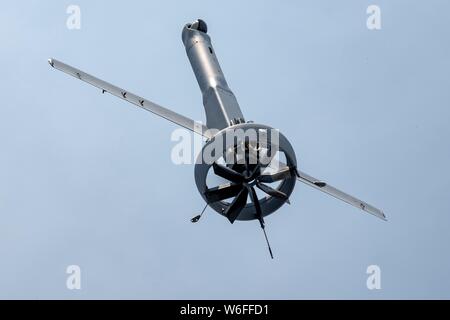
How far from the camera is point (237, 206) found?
35750 millimetres

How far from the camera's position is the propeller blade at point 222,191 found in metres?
35.5

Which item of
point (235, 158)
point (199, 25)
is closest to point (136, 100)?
point (235, 158)

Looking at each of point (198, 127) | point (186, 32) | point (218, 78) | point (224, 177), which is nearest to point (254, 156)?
point (224, 177)

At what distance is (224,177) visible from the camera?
3497 cm

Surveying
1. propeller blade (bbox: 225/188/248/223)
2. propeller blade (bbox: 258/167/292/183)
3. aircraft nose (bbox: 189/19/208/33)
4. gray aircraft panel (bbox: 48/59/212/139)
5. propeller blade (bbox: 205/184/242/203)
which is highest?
aircraft nose (bbox: 189/19/208/33)

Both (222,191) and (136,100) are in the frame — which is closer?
(222,191)

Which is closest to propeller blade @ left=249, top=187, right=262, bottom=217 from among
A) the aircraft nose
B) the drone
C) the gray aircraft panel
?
the drone

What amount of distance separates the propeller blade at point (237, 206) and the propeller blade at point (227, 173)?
85cm

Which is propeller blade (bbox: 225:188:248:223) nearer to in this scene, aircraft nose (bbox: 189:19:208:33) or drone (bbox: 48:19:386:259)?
drone (bbox: 48:19:386:259)

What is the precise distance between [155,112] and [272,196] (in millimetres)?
10269

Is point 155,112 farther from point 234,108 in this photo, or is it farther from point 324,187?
point 324,187

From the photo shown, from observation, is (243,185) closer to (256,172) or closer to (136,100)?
(256,172)

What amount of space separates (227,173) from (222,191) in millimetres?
1442

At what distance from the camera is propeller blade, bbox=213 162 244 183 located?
113 ft
